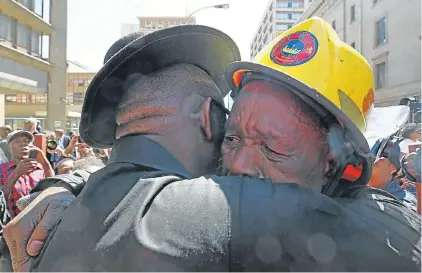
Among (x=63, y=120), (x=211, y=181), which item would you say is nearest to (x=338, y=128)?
(x=211, y=181)

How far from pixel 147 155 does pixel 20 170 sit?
313 cm

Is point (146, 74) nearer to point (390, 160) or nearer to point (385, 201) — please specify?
point (385, 201)

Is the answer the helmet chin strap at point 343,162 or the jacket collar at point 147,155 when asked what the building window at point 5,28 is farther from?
the helmet chin strap at point 343,162

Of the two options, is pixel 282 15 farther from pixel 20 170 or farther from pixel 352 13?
pixel 20 170

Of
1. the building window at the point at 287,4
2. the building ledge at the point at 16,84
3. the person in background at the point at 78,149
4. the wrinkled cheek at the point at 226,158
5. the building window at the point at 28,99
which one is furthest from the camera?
the building window at the point at 287,4

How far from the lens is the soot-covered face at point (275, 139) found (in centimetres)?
112

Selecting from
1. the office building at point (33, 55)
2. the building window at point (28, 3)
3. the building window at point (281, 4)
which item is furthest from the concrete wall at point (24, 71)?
the building window at point (281, 4)

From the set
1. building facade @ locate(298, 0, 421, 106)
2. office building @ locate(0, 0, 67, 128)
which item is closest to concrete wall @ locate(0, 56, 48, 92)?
office building @ locate(0, 0, 67, 128)

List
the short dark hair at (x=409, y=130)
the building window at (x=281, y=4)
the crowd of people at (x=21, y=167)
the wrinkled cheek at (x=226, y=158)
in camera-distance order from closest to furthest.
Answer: the wrinkled cheek at (x=226, y=158) → the short dark hair at (x=409, y=130) → the crowd of people at (x=21, y=167) → the building window at (x=281, y=4)

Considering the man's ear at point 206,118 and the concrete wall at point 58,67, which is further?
the concrete wall at point 58,67

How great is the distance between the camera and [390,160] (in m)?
3.11

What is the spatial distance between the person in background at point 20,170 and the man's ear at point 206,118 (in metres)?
2.66

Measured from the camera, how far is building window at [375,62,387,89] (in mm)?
20625

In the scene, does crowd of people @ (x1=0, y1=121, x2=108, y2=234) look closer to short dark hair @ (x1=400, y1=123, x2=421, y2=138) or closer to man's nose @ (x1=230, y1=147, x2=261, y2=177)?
man's nose @ (x1=230, y1=147, x2=261, y2=177)
